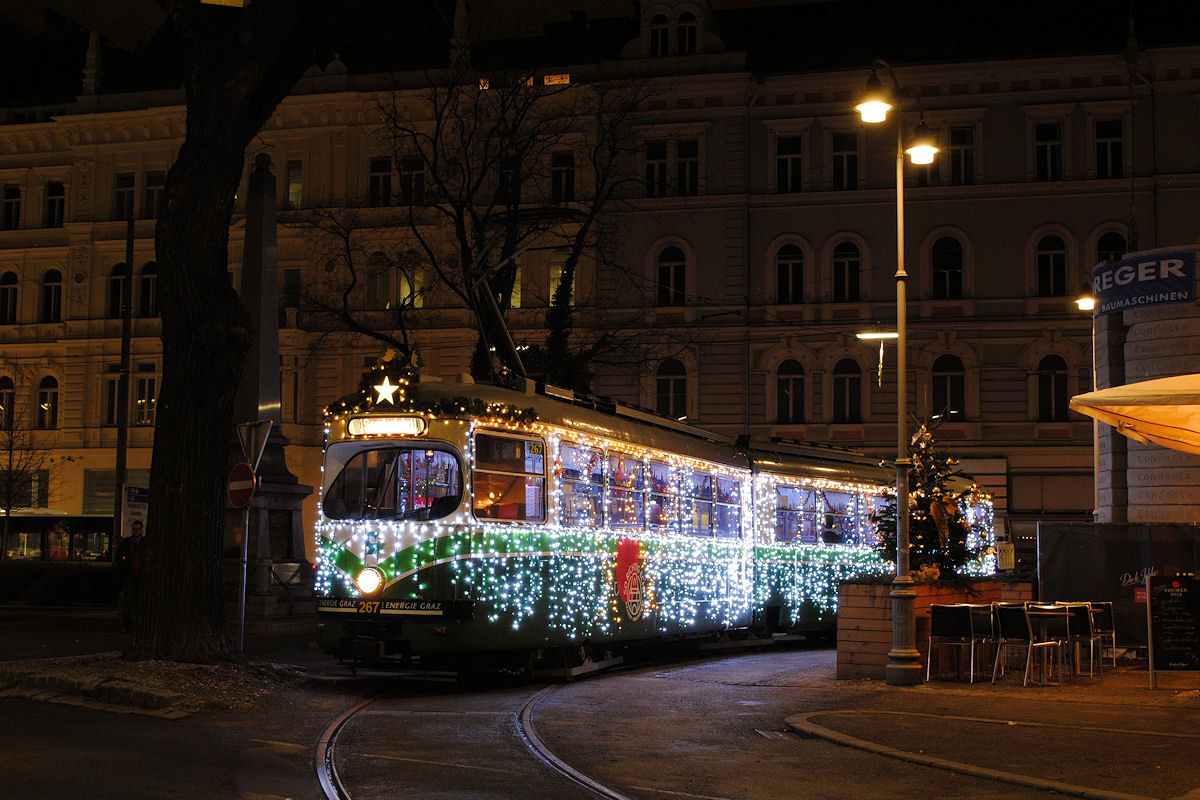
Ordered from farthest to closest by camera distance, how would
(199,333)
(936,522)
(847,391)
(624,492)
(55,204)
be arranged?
(55,204)
(847,391)
(624,492)
(936,522)
(199,333)

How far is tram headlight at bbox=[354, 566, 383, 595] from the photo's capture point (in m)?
14.5

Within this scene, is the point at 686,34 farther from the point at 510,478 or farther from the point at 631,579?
the point at 510,478

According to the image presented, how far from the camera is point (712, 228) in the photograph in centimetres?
4197

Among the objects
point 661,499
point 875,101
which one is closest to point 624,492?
point 661,499

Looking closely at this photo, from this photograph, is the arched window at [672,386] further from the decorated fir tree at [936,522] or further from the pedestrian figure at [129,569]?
the decorated fir tree at [936,522]

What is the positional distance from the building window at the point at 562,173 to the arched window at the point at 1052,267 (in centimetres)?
1393

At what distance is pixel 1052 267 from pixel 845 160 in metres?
6.67

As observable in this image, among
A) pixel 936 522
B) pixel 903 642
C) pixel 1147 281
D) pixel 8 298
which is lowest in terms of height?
pixel 903 642

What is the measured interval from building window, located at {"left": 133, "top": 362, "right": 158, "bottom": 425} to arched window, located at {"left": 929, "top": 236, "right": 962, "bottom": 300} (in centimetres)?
2517

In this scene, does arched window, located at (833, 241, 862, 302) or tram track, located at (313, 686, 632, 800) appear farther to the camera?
arched window, located at (833, 241, 862, 302)

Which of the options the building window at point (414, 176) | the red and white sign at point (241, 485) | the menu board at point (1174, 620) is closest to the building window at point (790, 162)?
the building window at point (414, 176)

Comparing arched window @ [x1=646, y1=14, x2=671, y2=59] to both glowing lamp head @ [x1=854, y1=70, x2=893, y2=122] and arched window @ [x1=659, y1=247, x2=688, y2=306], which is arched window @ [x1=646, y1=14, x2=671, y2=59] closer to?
arched window @ [x1=659, y1=247, x2=688, y2=306]

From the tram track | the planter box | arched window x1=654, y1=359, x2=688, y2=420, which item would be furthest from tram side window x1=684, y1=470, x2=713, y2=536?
arched window x1=654, y1=359, x2=688, y2=420

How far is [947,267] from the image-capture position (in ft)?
133
